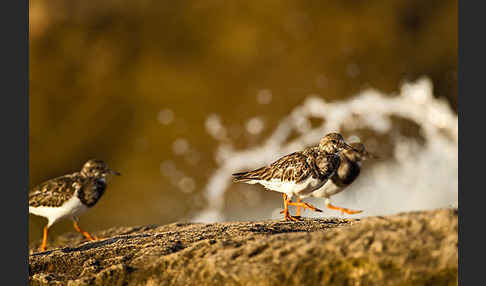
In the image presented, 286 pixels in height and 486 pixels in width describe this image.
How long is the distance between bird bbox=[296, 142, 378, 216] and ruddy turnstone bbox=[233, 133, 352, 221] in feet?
1.15

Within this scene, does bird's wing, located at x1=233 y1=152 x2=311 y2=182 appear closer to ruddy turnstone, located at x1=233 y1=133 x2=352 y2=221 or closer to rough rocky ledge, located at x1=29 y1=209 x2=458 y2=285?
ruddy turnstone, located at x1=233 y1=133 x2=352 y2=221

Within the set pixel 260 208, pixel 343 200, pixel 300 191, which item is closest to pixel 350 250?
pixel 300 191

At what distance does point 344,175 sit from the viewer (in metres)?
9.26

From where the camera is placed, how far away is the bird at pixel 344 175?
9086 millimetres

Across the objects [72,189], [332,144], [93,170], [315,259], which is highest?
[332,144]

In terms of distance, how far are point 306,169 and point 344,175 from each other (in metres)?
1.17

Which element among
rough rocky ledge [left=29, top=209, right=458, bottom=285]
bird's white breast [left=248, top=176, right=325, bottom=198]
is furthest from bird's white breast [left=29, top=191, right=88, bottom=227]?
bird's white breast [left=248, top=176, right=325, bottom=198]

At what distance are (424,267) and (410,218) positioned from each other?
1.80ft

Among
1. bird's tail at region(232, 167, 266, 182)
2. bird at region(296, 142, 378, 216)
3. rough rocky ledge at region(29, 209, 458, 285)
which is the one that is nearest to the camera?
rough rocky ledge at region(29, 209, 458, 285)

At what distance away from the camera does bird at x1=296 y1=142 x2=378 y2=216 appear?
9086 millimetres

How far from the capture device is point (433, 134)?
17.7 m

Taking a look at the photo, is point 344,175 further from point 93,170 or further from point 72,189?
point 72,189

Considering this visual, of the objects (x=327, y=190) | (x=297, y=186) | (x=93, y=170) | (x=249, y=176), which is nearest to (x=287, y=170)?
(x=297, y=186)

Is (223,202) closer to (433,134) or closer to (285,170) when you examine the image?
(433,134)
